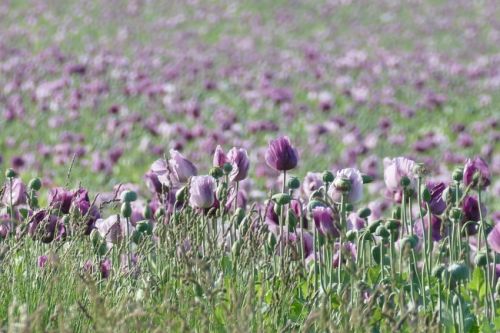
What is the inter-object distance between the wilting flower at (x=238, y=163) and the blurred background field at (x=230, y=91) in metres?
0.59

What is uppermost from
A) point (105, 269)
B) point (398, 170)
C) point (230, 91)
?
point (398, 170)

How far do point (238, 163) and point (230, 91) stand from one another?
816 centimetres

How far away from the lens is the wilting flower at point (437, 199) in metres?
3.48

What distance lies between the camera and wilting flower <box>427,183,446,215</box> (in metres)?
3.48

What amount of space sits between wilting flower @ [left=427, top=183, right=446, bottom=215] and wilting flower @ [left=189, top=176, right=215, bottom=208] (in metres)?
0.66

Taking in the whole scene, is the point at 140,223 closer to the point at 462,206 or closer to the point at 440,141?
the point at 462,206

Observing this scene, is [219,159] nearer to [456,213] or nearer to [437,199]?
[437,199]

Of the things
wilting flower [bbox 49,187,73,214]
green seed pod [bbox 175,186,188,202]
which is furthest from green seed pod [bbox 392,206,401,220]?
wilting flower [bbox 49,187,73,214]

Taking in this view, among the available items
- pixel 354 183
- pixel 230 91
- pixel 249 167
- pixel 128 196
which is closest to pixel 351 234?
pixel 354 183

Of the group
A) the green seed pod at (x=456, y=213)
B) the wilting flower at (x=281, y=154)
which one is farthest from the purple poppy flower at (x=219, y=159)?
the green seed pod at (x=456, y=213)

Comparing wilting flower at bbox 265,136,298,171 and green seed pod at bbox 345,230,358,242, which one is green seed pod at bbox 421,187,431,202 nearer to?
green seed pod at bbox 345,230,358,242

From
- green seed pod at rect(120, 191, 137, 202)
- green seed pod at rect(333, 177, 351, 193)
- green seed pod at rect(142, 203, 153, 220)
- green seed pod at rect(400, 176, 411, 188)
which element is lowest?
green seed pod at rect(142, 203, 153, 220)

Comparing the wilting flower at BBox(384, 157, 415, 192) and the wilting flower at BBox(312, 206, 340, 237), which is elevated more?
the wilting flower at BBox(384, 157, 415, 192)

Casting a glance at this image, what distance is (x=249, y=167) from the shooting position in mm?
4430
